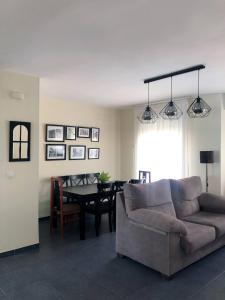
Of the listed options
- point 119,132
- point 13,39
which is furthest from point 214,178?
point 13,39

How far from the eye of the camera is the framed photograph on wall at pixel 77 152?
5.62 metres

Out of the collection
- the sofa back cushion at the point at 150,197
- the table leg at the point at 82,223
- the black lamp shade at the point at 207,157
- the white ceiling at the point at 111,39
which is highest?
the white ceiling at the point at 111,39

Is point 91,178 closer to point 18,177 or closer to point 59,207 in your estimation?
point 59,207

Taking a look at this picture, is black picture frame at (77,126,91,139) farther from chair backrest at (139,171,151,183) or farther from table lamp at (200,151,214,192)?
table lamp at (200,151,214,192)

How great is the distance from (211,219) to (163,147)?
232 cm

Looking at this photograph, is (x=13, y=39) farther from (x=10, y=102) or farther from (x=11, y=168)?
(x=11, y=168)

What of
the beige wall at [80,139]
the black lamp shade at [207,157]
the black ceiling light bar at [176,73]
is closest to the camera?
the black ceiling light bar at [176,73]

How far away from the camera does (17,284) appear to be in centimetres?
273

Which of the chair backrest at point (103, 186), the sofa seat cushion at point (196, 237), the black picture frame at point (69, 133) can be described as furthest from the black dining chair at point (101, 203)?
the black picture frame at point (69, 133)

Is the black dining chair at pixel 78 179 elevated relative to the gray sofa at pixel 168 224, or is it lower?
elevated

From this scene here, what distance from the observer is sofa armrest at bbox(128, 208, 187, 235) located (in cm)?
284

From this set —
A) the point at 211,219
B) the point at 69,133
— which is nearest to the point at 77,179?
the point at 69,133

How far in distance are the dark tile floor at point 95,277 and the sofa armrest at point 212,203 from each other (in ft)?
2.03

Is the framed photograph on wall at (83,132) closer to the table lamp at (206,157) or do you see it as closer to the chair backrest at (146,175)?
the chair backrest at (146,175)
